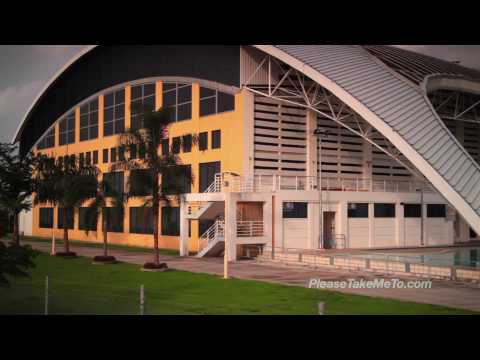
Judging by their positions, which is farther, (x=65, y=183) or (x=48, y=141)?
(x=48, y=141)

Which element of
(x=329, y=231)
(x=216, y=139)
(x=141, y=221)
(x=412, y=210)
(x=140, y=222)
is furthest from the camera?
(x=140, y=222)

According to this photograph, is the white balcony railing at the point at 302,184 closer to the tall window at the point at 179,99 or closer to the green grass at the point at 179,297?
the tall window at the point at 179,99

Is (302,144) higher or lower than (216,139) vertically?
lower

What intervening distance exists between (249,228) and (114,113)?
85.3 ft

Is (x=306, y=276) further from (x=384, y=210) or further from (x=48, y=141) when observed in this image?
(x=48, y=141)

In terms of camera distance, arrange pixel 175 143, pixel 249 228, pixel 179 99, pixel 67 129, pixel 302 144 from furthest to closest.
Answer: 1. pixel 67 129
2. pixel 179 99
3. pixel 302 144
4. pixel 249 228
5. pixel 175 143

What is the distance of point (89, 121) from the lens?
64.1 metres

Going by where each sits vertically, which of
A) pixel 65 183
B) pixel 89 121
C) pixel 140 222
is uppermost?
pixel 89 121

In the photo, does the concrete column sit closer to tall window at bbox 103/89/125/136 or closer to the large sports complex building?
the large sports complex building

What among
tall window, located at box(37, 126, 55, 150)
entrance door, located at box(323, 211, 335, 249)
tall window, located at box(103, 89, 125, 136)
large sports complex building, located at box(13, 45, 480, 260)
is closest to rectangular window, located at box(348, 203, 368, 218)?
large sports complex building, located at box(13, 45, 480, 260)

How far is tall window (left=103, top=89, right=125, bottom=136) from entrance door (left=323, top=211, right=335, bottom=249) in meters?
24.1

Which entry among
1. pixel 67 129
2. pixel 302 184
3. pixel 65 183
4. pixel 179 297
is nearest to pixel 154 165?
pixel 65 183

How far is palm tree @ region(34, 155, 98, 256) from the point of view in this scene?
3900 centimetres

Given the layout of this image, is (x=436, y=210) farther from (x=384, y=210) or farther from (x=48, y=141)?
(x=48, y=141)
